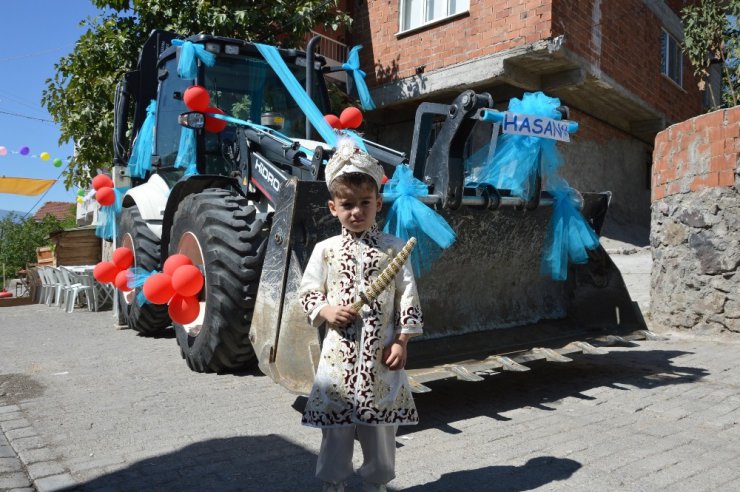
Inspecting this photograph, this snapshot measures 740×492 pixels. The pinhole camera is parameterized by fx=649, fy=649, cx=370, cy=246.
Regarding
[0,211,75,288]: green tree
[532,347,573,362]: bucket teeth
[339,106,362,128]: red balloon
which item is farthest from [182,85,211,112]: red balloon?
[0,211,75,288]: green tree

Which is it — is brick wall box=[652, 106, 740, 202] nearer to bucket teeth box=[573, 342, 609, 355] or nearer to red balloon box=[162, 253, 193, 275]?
bucket teeth box=[573, 342, 609, 355]

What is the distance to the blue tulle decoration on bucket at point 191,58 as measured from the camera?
563 centimetres

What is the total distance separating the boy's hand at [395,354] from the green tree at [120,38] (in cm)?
837

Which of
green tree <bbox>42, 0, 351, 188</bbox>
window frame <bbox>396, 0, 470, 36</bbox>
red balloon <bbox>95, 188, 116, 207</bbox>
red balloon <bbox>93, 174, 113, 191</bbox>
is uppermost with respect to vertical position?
window frame <bbox>396, 0, 470, 36</bbox>

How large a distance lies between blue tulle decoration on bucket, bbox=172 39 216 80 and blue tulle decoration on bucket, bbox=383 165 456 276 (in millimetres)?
2523

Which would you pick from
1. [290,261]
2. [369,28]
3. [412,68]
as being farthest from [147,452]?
[369,28]

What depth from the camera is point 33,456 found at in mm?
3256

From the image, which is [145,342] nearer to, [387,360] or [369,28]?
[387,360]

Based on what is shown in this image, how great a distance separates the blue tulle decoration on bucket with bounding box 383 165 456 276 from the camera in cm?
392

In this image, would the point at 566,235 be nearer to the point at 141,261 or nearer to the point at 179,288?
the point at 179,288

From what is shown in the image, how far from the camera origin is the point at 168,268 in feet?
15.7

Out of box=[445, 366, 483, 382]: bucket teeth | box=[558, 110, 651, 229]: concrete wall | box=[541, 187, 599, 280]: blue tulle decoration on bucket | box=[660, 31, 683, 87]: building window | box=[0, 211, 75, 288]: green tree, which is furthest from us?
box=[0, 211, 75, 288]: green tree

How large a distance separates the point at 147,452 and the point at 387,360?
1557 mm

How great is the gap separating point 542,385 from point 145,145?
4.73 m
